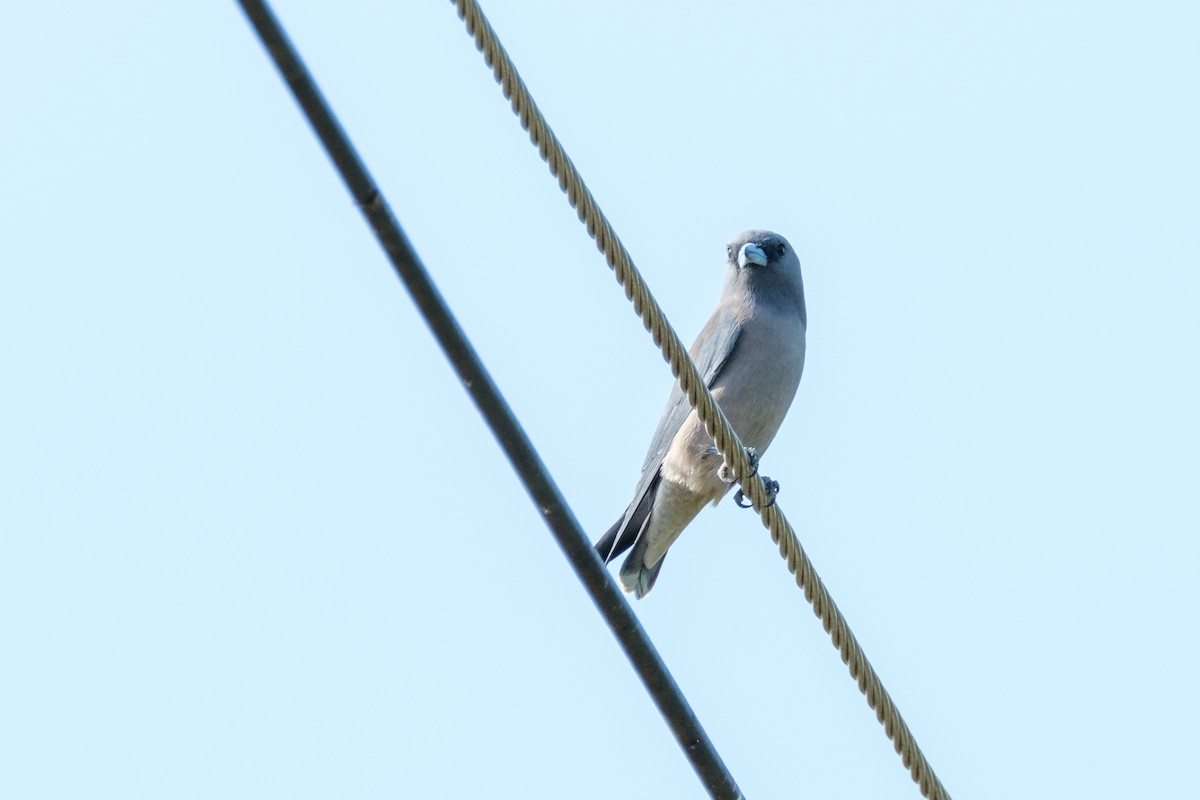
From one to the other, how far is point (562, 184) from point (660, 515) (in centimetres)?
429

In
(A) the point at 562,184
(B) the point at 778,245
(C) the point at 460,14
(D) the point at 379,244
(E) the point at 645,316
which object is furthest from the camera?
(B) the point at 778,245

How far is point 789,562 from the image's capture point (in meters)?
4.71

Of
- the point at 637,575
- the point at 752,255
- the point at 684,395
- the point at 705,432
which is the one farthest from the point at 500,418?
the point at 752,255

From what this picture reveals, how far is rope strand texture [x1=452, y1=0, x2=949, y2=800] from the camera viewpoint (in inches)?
147

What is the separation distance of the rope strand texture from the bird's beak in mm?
3863

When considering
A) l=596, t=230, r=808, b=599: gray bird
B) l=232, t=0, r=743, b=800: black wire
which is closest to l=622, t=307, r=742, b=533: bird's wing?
l=596, t=230, r=808, b=599: gray bird

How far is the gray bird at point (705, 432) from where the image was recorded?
311 inches

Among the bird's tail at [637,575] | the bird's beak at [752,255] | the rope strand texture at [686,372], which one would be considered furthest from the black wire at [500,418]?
the bird's beak at [752,255]

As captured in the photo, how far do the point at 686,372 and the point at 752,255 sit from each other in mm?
4538

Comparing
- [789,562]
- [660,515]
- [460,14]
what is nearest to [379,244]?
[460,14]

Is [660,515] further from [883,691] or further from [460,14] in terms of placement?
Result: [460,14]

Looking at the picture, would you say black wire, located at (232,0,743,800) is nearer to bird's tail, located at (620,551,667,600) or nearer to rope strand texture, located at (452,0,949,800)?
rope strand texture, located at (452,0,949,800)

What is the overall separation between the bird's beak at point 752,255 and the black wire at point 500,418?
4.93m

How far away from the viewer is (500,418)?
3.57 metres
